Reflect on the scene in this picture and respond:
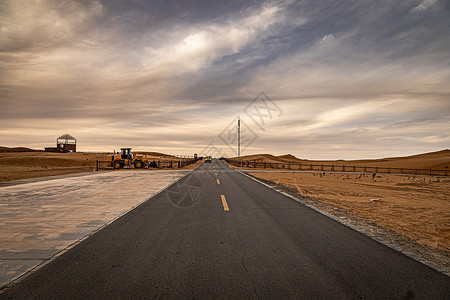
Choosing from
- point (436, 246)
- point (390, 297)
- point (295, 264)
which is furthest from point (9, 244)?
point (436, 246)

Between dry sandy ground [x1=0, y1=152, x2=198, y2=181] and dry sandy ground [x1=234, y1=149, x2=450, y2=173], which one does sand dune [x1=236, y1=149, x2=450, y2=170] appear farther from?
dry sandy ground [x1=0, y1=152, x2=198, y2=181]

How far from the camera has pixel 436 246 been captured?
206 inches

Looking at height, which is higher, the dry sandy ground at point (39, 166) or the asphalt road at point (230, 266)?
the dry sandy ground at point (39, 166)

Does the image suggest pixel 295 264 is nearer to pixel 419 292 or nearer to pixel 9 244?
pixel 419 292

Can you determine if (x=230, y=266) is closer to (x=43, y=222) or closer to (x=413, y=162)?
(x=43, y=222)

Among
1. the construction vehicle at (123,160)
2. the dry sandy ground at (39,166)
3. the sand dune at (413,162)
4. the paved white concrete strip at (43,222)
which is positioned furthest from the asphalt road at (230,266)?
the sand dune at (413,162)

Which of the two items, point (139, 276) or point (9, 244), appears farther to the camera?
point (9, 244)

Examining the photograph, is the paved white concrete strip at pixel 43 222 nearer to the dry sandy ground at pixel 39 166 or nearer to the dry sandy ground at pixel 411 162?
the dry sandy ground at pixel 39 166

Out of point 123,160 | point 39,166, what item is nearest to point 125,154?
point 123,160

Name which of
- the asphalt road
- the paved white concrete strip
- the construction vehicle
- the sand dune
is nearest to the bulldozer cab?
the construction vehicle

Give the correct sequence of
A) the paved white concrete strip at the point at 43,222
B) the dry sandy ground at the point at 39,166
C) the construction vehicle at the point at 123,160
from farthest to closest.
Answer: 1. the construction vehicle at the point at 123,160
2. the dry sandy ground at the point at 39,166
3. the paved white concrete strip at the point at 43,222

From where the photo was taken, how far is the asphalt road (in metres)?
3.22

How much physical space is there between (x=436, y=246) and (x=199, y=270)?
5159 millimetres

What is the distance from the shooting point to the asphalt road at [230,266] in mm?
3217
